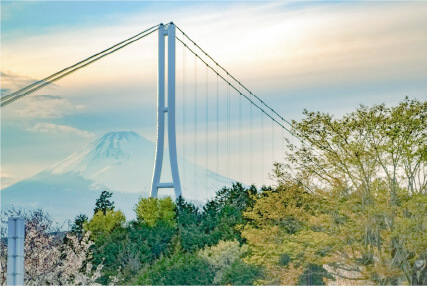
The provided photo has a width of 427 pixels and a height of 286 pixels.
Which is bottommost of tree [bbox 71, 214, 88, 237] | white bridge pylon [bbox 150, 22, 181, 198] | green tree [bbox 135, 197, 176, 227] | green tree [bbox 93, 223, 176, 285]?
green tree [bbox 93, 223, 176, 285]

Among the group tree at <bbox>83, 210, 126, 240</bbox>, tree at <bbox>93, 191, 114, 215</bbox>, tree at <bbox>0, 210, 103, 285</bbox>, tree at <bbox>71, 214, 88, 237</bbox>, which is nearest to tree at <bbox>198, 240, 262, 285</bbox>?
tree at <bbox>0, 210, 103, 285</bbox>

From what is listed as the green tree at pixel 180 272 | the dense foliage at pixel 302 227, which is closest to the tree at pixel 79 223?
the dense foliage at pixel 302 227

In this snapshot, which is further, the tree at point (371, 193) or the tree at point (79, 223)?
the tree at point (79, 223)

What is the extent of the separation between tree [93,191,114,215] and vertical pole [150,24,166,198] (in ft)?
6.86

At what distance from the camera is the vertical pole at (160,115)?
41031 mm

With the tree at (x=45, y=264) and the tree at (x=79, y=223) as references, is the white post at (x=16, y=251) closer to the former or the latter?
the tree at (x=45, y=264)

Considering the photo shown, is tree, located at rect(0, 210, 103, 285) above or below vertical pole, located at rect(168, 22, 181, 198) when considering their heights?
below

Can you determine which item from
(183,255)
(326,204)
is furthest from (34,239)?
(326,204)

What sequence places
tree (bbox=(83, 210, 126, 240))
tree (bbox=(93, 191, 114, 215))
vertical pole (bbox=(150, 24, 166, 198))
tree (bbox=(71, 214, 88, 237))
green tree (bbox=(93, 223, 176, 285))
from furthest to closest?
vertical pole (bbox=(150, 24, 166, 198))
tree (bbox=(93, 191, 114, 215))
tree (bbox=(71, 214, 88, 237))
tree (bbox=(83, 210, 126, 240))
green tree (bbox=(93, 223, 176, 285))

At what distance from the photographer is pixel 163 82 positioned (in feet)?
142

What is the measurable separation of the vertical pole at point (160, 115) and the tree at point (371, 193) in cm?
1394

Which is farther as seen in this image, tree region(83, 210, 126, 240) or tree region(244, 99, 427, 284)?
tree region(83, 210, 126, 240)

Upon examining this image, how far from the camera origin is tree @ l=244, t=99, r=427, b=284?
2514 centimetres

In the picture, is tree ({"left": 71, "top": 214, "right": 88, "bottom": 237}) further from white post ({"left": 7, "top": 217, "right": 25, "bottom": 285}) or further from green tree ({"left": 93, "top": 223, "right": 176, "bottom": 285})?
white post ({"left": 7, "top": 217, "right": 25, "bottom": 285})
